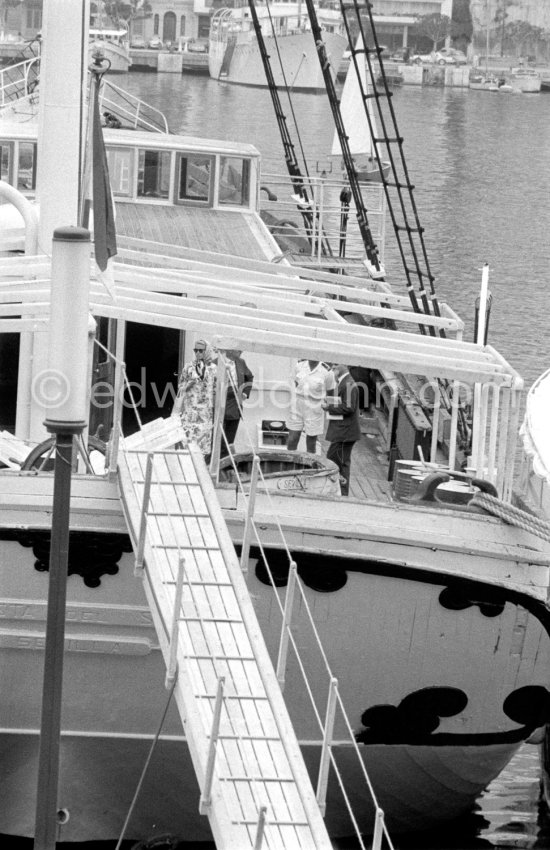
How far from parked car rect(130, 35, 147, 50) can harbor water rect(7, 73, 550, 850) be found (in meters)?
29.0

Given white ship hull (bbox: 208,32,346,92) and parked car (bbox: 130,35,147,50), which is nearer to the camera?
white ship hull (bbox: 208,32,346,92)

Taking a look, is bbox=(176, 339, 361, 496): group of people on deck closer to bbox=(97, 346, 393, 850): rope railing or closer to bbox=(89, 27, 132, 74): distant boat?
bbox=(97, 346, 393, 850): rope railing

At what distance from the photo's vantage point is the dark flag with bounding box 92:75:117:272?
10750 millimetres

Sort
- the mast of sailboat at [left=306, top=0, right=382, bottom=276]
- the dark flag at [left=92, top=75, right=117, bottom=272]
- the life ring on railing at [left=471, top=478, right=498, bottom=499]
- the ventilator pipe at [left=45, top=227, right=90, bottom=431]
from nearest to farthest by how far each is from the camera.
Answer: the ventilator pipe at [left=45, top=227, right=90, bottom=431]
the dark flag at [left=92, top=75, right=117, bottom=272]
the life ring on railing at [left=471, top=478, right=498, bottom=499]
the mast of sailboat at [left=306, top=0, right=382, bottom=276]

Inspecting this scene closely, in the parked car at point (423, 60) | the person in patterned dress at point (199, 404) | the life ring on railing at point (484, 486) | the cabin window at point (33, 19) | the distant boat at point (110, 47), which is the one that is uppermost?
the cabin window at point (33, 19)

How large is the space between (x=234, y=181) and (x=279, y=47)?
297ft

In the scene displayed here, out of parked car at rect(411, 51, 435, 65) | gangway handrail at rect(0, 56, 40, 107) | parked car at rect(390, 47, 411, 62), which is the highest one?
parked car at rect(390, 47, 411, 62)

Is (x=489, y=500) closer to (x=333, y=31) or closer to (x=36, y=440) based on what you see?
(x=36, y=440)

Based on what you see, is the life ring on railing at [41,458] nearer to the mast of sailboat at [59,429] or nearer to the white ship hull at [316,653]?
the white ship hull at [316,653]

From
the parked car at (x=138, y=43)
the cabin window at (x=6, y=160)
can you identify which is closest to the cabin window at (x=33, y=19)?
the parked car at (x=138, y=43)

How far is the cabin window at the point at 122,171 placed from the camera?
70.5 feet

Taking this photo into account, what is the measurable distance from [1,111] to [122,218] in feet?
19.8

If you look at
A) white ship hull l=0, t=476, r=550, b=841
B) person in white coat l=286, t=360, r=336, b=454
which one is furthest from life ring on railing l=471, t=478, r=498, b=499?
person in white coat l=286, t=360, r=336, b=454

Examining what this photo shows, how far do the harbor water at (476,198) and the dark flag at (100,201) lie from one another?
16.9 ft
